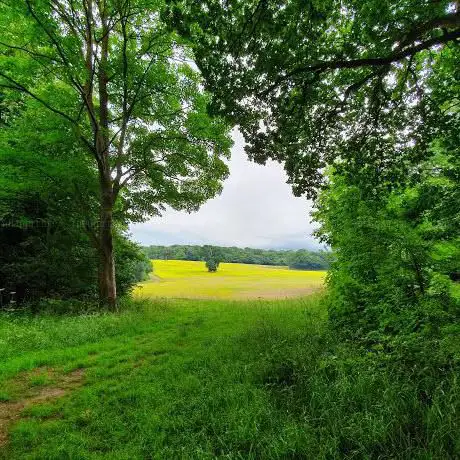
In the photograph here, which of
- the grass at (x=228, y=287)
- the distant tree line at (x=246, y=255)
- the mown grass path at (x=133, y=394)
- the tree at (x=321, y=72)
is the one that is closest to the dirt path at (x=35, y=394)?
the mown grass path at (x=133, y=394)

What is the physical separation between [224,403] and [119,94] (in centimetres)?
1311

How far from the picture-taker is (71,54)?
9.52m

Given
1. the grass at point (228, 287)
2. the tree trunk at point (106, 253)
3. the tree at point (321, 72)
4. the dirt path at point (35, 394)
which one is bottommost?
the grass at point (228, 287)

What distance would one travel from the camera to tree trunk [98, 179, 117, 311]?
12641 mm

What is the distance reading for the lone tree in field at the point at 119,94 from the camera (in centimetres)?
980

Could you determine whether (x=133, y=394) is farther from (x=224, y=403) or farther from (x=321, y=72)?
(x=321, y=72)

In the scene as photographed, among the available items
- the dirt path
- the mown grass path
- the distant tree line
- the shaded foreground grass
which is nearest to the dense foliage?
the mown grass path

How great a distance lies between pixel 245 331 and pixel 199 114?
9.39 meters

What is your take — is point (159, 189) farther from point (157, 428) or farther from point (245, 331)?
point (157, 428)

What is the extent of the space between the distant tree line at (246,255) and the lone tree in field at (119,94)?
235 ft

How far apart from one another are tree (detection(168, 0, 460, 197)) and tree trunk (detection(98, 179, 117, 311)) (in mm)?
8022

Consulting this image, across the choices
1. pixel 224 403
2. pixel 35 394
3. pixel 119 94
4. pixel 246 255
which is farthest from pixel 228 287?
pixel 246 255

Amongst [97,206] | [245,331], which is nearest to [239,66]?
[245,331]

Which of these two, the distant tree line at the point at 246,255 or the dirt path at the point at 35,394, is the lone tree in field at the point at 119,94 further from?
the distant tree line at the point at 246,255
